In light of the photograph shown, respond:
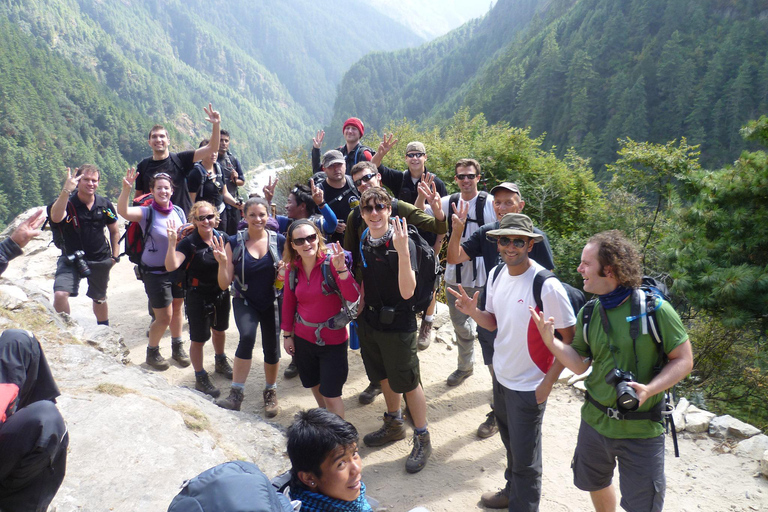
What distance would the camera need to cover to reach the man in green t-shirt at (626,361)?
8.65 ft

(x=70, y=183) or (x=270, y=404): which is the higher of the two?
(x=70, y=183)

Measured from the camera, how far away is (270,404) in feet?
16.4

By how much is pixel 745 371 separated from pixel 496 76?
8486 cm

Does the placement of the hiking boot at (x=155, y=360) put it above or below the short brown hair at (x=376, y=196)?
below

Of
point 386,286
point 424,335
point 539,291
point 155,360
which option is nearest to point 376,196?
point 386,286

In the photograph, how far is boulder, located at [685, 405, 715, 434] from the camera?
491cm

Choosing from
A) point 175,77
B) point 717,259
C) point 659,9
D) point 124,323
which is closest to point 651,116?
point 659,9

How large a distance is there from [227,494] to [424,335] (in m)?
5.07

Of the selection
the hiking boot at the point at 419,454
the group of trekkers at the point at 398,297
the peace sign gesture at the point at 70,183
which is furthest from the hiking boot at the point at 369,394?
the peace sign gesture at the point at 70,183

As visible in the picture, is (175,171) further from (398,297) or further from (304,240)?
(398,297)

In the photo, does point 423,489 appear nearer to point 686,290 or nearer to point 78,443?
point 78,443

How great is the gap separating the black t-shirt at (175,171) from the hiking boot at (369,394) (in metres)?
3.29

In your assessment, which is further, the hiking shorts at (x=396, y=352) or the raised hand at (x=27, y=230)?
the hiking shorts at (x=396, y=352)

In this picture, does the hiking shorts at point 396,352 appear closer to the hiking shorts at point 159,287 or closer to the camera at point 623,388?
the camera at point 623,388
